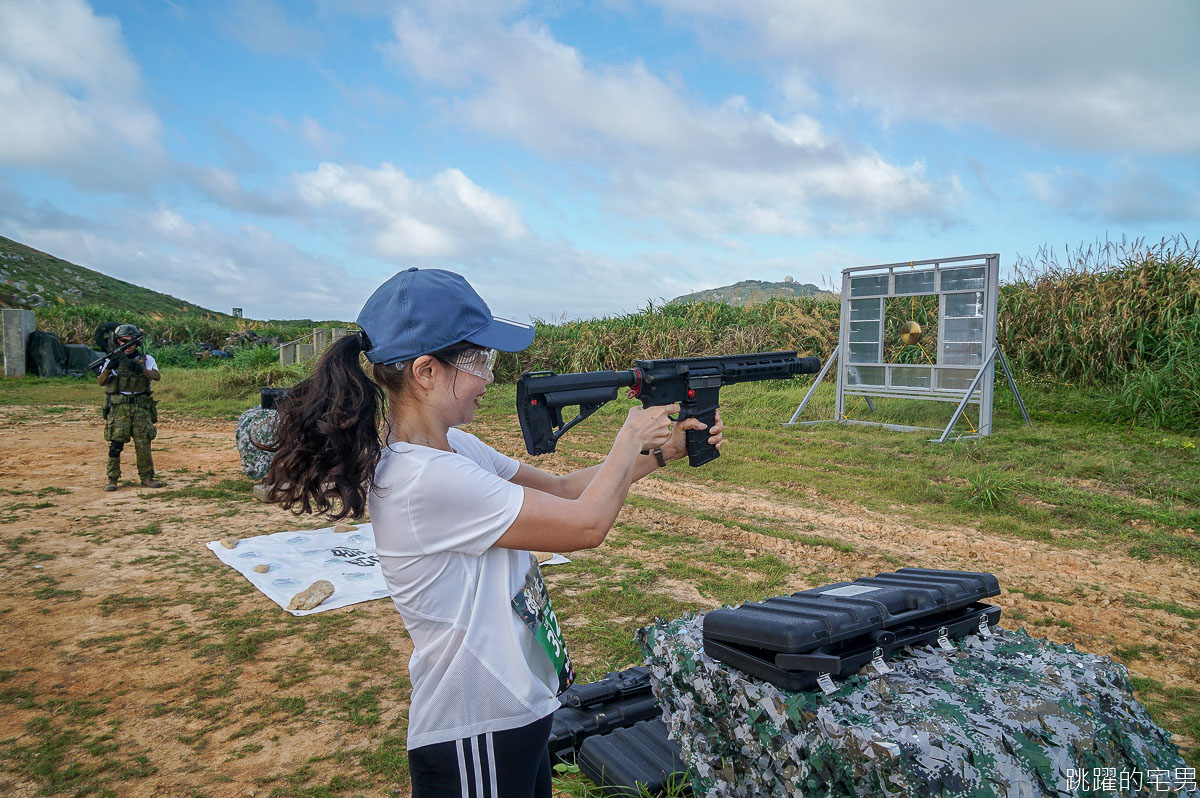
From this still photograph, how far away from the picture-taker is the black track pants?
62.0 inches

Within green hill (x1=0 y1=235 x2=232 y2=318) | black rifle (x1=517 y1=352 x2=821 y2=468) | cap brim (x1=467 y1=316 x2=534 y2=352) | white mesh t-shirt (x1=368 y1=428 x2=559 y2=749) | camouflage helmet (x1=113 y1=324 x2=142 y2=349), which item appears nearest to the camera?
white mesh t-shirt (x1=368 y1=428 x2=559 y2=749)

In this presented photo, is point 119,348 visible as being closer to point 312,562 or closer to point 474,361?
point 312,562

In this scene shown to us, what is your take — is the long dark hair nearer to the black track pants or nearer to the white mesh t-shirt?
the white mesh t-shirt

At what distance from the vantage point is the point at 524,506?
5.07 ft

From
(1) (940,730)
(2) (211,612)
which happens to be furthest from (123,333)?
(1) (940,730)

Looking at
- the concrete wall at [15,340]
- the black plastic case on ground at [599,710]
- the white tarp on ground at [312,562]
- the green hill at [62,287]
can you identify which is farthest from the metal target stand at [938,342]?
the green hill at [62,287]

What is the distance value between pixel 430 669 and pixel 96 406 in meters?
16.7

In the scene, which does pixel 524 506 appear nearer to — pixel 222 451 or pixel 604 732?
pixel 604 732

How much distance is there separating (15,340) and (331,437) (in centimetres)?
2366

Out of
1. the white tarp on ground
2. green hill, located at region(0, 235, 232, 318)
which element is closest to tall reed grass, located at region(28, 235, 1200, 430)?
the white tarp on ground

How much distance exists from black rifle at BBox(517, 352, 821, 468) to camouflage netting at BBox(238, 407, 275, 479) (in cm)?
634

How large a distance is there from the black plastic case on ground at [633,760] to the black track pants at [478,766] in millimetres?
853

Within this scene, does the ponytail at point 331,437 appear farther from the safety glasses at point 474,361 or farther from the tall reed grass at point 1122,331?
the tall reed grass at point 1122,331

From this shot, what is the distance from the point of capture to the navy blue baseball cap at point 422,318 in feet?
5.21
